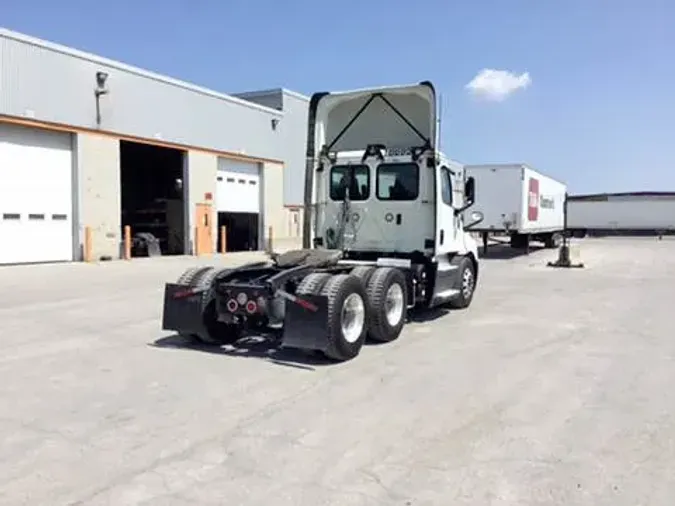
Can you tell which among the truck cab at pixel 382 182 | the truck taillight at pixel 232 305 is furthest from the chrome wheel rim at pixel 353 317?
the truck cab at pixel 382 182

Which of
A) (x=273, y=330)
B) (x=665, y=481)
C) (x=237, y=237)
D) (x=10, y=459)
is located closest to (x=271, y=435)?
(x=10, y=459)

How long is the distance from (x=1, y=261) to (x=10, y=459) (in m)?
18.3

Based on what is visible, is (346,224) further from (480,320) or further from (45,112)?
(45,112)

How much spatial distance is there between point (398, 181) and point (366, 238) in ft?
3.56

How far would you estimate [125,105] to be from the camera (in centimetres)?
2450

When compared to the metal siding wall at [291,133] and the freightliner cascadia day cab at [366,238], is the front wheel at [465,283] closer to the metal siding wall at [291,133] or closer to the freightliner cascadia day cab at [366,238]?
the freightliner cascadia day cab at [366,238]

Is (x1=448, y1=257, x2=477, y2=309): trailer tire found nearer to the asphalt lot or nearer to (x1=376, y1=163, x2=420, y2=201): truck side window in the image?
the asphalt lot

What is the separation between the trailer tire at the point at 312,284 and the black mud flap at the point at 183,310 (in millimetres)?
1337

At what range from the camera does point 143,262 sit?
23547 millimetres

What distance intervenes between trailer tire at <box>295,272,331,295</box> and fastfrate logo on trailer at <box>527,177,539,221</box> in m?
22.2

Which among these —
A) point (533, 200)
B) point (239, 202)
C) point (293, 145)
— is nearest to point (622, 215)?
point (533, 200)

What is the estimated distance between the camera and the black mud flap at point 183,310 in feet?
26.2

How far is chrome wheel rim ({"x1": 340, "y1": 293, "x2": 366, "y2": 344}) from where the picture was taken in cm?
765

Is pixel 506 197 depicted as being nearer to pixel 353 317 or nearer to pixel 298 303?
pixel 353 317
